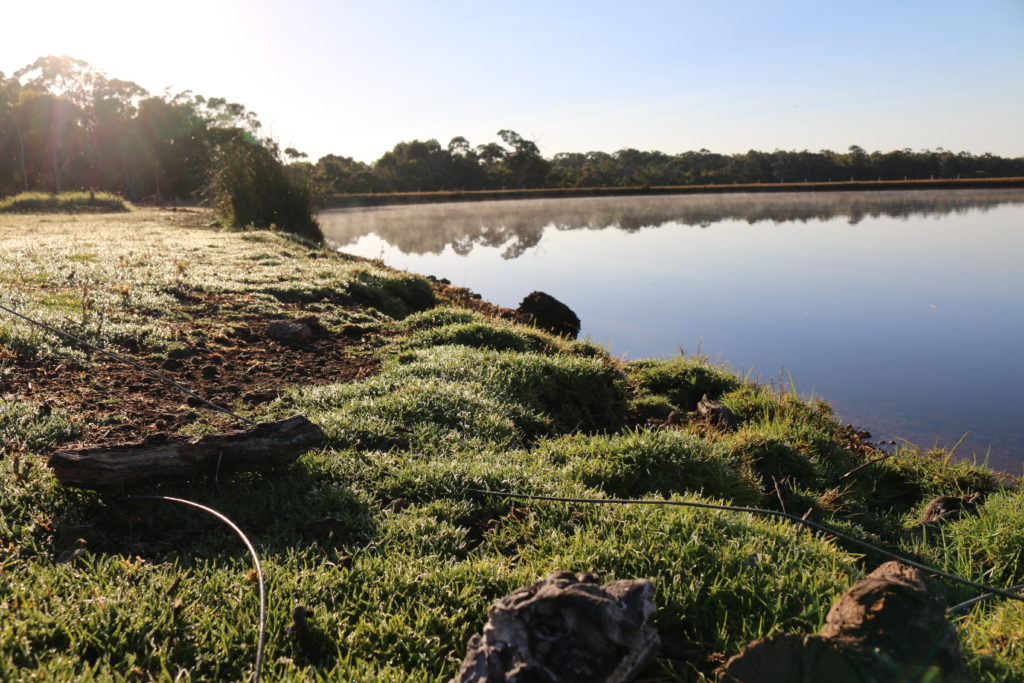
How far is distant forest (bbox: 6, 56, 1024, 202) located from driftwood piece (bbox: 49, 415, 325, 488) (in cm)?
1647

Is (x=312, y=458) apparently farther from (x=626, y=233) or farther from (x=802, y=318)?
(x=626, y=233)

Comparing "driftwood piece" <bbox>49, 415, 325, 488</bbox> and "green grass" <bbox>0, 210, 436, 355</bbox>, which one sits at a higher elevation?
"green grass" <bbox>0, 210, 436, 355</bbox>

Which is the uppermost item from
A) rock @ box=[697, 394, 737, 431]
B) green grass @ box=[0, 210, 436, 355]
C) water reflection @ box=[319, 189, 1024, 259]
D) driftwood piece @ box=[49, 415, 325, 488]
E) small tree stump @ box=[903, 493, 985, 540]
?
water reflection @ box=[319, 189, 1024, 259]

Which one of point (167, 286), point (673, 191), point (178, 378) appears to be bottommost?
point (178, 378)

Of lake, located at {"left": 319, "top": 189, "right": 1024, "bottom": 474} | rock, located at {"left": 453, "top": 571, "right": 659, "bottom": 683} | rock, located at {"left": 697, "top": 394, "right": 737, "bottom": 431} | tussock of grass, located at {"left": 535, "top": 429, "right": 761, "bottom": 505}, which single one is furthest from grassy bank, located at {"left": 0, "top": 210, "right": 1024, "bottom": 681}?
lake, located at {"left": 319, "top": 189, "right": 1024, "bottom": 474}

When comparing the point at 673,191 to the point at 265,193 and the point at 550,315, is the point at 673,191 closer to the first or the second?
the point at 265,193

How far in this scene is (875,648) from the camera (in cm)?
170

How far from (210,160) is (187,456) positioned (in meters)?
21.0

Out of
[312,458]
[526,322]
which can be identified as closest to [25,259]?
[526,322]

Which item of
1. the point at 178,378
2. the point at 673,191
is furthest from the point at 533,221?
the point at 673,191

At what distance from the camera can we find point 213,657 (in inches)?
80.7

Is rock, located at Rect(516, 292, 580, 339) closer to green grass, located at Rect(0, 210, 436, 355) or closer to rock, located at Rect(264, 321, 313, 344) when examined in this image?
green grass, located at Rect(0, 210, 436, 355)

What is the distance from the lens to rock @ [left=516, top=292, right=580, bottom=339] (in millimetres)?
10344

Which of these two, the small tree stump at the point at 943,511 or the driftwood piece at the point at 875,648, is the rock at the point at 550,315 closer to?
the small tree stump at the point at 943,511
